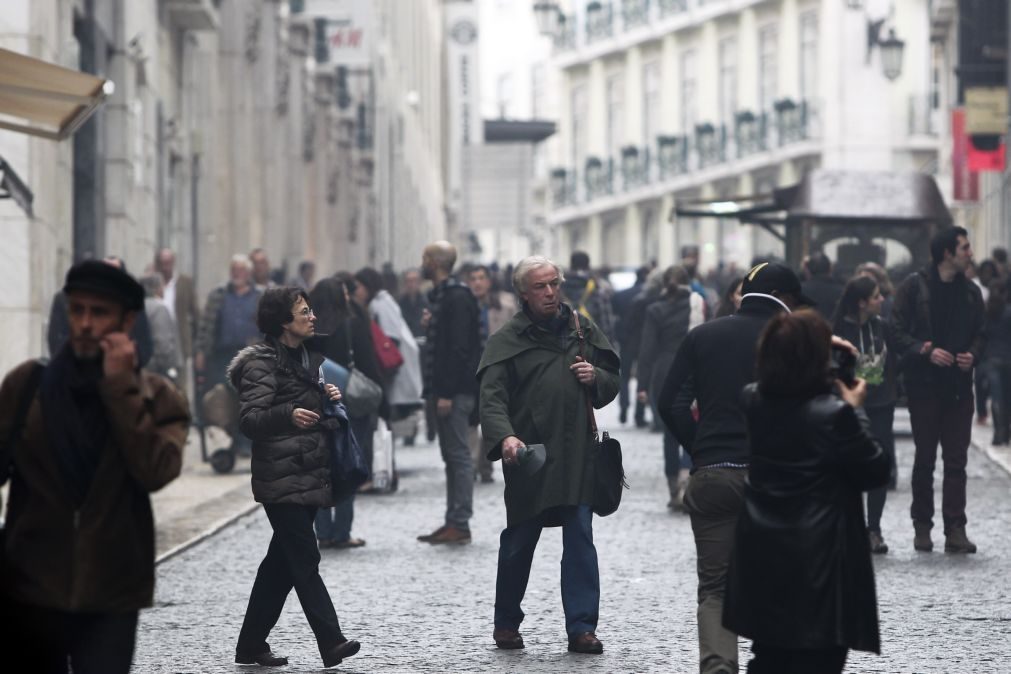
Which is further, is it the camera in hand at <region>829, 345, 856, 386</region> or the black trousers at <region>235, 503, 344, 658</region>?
the black trousers at <region>235, 503, 344, 658</region>

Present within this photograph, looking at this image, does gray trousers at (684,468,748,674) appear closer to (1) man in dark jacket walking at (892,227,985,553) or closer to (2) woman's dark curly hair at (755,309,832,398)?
(2) woman's dark curly hair at (755,309,832,398)

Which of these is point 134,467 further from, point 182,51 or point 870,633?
point 182,51

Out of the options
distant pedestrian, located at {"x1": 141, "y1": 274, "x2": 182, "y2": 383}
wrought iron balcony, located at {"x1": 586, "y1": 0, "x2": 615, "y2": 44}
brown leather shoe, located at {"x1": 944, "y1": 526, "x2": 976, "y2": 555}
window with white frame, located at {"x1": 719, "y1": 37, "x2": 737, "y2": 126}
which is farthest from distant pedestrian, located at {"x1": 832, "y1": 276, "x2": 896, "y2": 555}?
wrought iron balcony, located at {"x1": 586, "y1": 0, "x2": 615, "y2": 44}

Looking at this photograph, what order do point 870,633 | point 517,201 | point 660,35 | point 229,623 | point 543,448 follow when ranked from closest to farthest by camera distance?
point 870,633 → point 543,448 → point 229,623 → point 517,201 → point 660,35

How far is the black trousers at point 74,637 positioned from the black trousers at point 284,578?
288 centimetres

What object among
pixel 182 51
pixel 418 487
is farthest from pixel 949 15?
pixel 418 487

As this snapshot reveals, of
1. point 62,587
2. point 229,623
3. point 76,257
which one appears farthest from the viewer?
point 76,257

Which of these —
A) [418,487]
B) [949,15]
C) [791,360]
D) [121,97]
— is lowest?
[418,487]

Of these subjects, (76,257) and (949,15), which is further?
(949,15)

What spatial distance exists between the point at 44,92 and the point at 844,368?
5.99 metres

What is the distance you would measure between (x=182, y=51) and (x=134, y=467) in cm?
2328

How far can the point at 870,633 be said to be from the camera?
6.14 metres

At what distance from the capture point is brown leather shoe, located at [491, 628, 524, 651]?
9148 mm

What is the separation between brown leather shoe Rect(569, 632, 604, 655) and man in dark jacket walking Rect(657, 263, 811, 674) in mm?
1229
